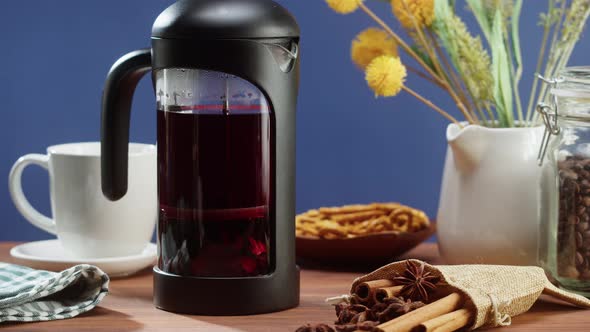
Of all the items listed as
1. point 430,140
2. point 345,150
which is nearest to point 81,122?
point 345,150

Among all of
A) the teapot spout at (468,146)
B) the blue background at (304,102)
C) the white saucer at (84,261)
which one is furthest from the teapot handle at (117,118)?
the blue background at (304,102)

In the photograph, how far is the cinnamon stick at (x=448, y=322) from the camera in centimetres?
85

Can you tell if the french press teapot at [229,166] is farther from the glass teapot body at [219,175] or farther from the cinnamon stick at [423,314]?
the cinnamon stick at [423,314]

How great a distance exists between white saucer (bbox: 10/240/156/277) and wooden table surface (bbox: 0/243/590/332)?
6 cm

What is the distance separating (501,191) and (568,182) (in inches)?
4.0

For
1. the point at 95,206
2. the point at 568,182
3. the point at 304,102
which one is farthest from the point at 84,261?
the point at 304,102

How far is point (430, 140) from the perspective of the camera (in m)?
1.87

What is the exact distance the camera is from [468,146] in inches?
44.8

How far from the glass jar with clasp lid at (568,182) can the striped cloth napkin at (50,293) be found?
1.50 ft

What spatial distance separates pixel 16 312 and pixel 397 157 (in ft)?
3.39

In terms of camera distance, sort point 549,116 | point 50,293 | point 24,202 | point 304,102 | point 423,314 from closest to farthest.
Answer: point 423,314 → point 50,293 → point 549,116 → point 24,202 → point 304,102

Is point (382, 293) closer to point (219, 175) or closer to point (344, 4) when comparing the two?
point (219, 175)

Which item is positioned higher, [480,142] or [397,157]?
[480,142]

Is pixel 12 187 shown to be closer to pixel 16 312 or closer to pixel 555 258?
pixel 16 312
